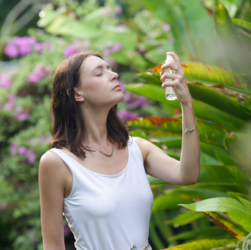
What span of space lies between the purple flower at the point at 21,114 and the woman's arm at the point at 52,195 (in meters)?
2.67

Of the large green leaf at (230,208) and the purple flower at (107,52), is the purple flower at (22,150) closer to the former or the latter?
the purple flower at (107,52)

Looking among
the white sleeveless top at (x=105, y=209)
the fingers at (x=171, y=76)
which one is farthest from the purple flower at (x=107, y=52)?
the fingers at (x=171, y=76)

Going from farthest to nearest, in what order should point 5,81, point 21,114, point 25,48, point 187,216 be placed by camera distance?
point 25,48 → point 5,81 → point 21,114 → point 187,216

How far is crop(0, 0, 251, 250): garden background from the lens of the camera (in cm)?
143

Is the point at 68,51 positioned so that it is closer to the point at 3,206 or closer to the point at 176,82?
the point at 3,206

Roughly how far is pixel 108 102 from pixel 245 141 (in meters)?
0.64

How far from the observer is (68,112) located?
1467mm

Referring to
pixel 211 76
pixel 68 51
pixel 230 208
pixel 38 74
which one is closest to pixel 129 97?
pixel 68 51

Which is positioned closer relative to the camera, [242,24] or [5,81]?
[242,24]

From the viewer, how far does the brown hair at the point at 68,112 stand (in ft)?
4.67

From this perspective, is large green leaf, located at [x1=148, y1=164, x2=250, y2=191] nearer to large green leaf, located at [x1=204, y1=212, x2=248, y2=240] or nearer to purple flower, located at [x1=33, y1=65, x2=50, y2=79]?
large green leaf, located at [x1=204, y1=212, x2=248, y2=240]

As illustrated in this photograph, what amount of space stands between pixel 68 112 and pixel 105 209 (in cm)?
49

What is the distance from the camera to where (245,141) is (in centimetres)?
140

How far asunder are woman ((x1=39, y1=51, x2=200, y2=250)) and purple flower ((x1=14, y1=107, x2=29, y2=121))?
2453 millimetres
